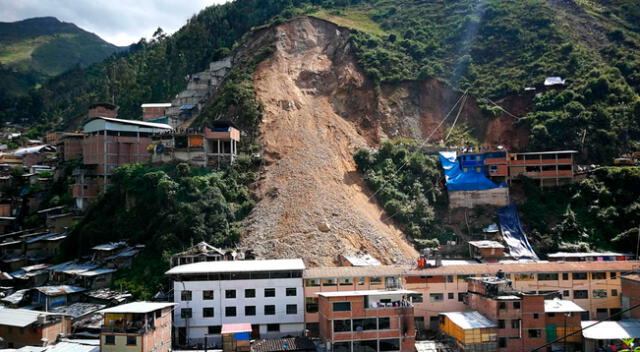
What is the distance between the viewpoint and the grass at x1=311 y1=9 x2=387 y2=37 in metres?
74.9

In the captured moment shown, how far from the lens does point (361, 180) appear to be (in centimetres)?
5391

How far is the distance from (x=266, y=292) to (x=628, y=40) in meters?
64.1

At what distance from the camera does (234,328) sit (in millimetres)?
32188

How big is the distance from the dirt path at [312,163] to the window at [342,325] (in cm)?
1053

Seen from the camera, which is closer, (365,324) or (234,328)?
(365,324)

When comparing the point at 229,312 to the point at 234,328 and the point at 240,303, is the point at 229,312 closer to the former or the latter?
the point at 240,303

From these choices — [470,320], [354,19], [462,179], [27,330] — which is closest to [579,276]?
[470,320]

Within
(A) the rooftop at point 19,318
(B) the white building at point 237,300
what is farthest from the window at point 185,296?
(A) the rooftop at point 19,318

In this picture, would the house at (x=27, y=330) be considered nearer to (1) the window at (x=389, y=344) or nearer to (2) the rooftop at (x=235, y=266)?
(2) the rooftop at (x=235, y=266)

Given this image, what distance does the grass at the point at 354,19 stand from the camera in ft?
246

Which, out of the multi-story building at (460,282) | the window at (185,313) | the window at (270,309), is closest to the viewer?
the window at (185,313)

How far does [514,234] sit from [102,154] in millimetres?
39100

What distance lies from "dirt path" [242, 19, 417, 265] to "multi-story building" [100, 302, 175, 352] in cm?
1334

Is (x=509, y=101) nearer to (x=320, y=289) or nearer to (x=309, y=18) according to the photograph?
(x=309, y=18)
